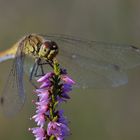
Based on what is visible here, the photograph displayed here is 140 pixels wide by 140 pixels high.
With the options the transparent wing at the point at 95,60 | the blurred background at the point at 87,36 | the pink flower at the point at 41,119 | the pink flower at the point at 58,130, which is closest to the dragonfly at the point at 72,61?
the transparent wing at the point at 95,60

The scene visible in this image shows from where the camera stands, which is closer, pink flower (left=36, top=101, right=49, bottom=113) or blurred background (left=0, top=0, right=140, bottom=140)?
pink flower (left=36, top=101, right=49, bottom=113)

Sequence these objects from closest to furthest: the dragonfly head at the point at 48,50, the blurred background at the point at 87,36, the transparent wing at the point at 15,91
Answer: the transparent wing at the point at 15,91, the dragonfly head at the point at 48,50, the blurred background at the point at 87,36

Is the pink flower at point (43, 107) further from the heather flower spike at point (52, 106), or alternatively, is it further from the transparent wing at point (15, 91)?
the transparent wing at point (15, 91)

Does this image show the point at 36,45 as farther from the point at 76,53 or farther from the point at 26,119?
the point at 26,119

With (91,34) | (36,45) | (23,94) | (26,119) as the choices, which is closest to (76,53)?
(36,45)

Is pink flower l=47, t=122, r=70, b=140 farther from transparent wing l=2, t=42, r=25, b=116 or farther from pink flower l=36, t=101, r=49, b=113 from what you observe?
transparent wing l=2, t=42, r=25, b=116

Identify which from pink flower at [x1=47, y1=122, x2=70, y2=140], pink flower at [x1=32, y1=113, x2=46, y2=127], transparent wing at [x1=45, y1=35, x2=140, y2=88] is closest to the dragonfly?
transparent wing at [x1=45, y1=35, x2=140, y2=88]
